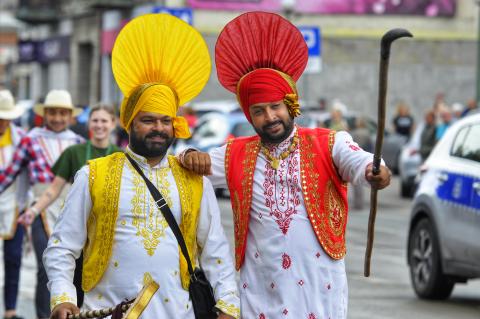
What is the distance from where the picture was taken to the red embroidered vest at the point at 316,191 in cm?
646

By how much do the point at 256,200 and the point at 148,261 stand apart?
0.67m

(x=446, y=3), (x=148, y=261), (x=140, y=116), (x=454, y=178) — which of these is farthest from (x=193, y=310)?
(x=446, y=3)

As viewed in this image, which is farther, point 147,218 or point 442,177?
point 442,177

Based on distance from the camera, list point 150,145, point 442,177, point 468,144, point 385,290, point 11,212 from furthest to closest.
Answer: point 385,290
point 442,177
point 468,144
point 11,212
point 150,145

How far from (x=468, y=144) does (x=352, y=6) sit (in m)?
33.7

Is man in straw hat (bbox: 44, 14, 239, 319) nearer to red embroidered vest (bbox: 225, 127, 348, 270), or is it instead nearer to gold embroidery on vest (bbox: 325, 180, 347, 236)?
red embroidered vest (bbox: 225, 127, 348, 270)

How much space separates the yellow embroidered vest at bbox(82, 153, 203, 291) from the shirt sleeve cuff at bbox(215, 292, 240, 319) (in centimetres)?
16

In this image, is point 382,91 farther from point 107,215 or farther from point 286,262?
point 107,215

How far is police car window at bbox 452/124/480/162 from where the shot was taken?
12289mm

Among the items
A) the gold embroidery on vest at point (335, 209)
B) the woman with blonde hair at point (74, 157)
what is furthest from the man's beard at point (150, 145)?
the woman with blonde hair at point (74, 157)

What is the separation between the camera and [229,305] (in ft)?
20.1

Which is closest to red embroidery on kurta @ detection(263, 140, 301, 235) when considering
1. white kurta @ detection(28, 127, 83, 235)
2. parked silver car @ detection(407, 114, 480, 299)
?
white kurta @ detection(28, 127, 83, 235)

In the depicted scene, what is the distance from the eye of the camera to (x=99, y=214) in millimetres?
6168

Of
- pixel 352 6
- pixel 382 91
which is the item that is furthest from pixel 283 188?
pixel 352 6
